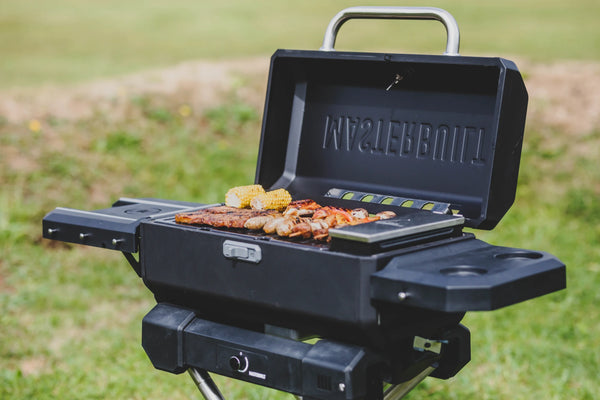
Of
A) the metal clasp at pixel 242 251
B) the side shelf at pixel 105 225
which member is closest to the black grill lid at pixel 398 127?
the side shelf at pixel 105 225

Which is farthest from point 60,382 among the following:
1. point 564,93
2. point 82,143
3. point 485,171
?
point 564,93

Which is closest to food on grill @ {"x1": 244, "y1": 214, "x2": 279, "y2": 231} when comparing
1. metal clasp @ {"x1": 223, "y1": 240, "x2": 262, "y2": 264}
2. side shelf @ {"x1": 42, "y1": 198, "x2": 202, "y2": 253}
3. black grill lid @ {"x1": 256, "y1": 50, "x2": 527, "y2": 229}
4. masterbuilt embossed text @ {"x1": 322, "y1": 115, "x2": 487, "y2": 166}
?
metal clasp @ {"x1": 223, "y1": 240, "x2": 262, "y2": 264}

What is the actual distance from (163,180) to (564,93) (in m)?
3.80

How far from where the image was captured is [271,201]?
7.46ft

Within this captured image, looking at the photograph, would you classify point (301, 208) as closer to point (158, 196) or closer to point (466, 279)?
point (466, 279)

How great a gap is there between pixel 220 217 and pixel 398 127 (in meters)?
0.69

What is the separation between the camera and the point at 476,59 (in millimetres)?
2049

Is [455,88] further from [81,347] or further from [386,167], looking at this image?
[81,347]

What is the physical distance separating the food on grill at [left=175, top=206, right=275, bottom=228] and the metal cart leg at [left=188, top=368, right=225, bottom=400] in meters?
0.45

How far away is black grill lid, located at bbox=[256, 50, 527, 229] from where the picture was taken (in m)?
2.12

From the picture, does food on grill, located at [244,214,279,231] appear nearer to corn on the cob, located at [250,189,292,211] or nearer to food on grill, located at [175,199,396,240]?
food on grill, located at [175,199,396,240]

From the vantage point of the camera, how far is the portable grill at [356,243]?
173cm

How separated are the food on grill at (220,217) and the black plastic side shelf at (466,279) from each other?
1.56 ft

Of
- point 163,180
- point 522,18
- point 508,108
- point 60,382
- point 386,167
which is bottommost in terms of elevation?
point 60,382
